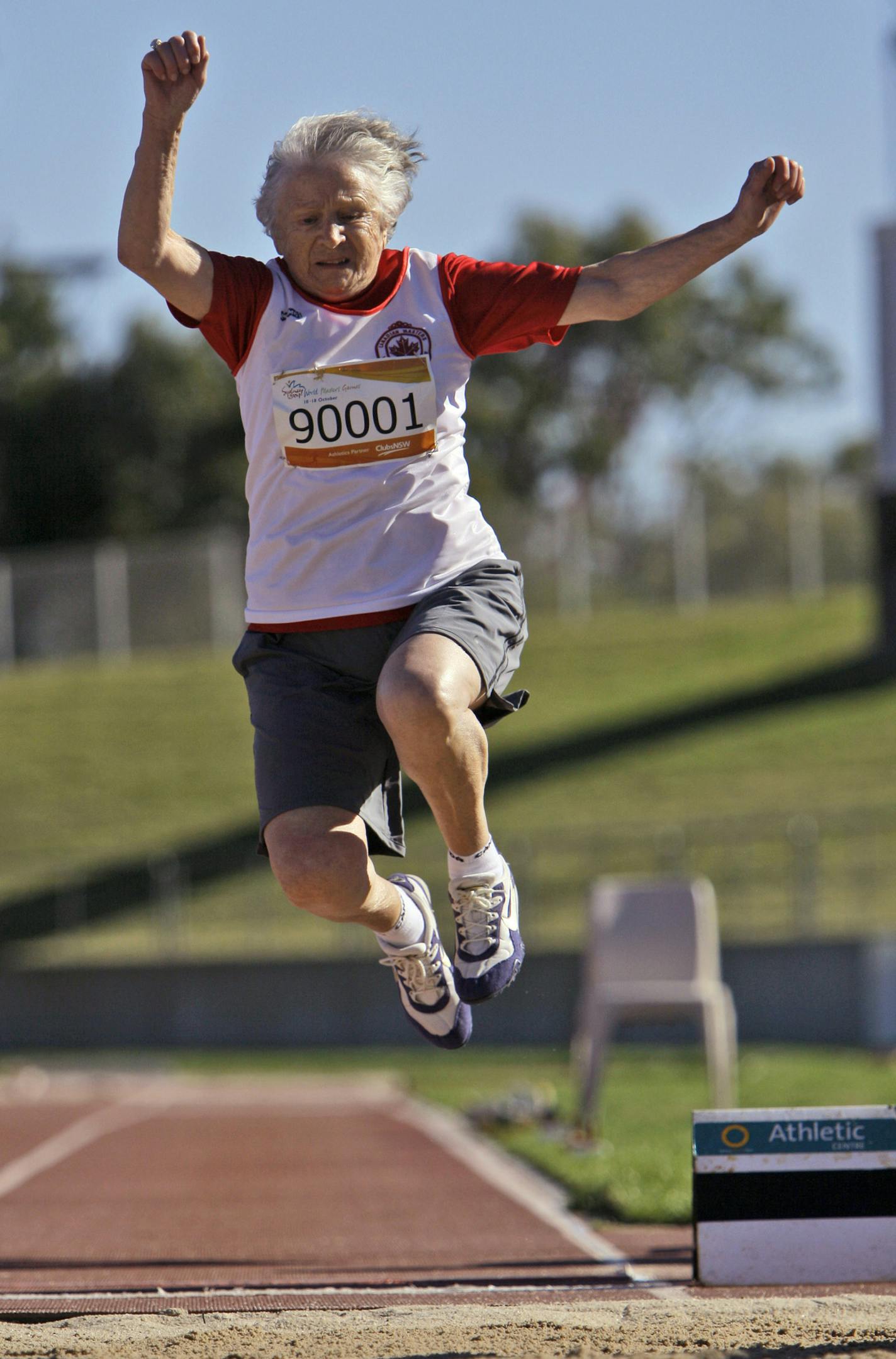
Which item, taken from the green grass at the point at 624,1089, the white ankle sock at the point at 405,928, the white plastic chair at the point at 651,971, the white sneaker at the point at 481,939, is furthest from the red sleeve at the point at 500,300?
the white plastic chair at the point at 651,971

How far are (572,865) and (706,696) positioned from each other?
10.4 metres

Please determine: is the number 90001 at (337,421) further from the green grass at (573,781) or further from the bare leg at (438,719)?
the green grass at (573,781)

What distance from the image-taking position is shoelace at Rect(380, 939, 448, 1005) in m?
4.82

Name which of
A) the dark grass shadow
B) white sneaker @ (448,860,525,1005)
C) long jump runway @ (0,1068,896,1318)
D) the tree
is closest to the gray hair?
white sneaker @ (448,860,525,1005)

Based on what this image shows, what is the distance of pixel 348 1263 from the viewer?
18.1 ft

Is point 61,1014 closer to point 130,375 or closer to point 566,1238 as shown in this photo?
point 566,1238

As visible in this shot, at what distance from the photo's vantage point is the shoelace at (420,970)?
482 cm

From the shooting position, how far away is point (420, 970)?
4824 millimetres

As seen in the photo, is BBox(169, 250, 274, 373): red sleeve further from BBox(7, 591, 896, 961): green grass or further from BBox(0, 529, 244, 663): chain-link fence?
BBox(0, 529, 244, 663): chain-link fence

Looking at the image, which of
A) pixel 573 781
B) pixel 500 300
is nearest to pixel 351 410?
pixel 500 300

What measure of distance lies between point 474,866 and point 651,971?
5974 millimetres

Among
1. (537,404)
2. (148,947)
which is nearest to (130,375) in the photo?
(537,404)

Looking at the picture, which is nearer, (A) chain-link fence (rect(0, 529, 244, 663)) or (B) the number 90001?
(B) the number 90001

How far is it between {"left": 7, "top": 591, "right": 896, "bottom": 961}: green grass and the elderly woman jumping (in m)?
15.5
